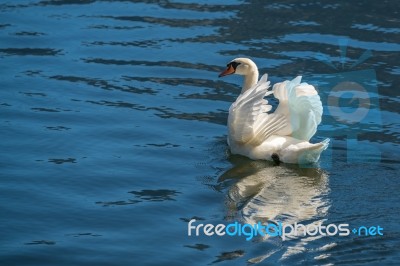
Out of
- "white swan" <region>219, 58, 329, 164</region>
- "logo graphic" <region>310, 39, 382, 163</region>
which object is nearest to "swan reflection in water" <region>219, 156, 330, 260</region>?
"white swan" <region>219, 58, 329, 164</region>

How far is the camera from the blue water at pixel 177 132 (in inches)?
357

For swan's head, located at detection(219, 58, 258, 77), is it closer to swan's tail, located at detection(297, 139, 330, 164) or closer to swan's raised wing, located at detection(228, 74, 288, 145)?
swan's raised wing, located at detection(228, 74, 288, 145)

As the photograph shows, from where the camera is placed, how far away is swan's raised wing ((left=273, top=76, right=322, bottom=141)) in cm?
1102

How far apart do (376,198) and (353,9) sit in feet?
21.9

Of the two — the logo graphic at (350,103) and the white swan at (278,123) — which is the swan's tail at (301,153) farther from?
the logo graphic at (350,103)

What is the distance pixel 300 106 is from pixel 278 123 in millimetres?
318

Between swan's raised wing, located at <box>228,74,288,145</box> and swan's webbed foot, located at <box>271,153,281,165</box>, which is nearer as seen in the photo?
swan's raised wing, located at <box>228,74,288,145</box>

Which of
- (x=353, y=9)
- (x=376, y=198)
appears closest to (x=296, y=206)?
(x=376, y=198)

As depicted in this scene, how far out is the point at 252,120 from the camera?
1113 centimetres

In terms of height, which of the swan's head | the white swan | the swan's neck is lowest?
the white swan

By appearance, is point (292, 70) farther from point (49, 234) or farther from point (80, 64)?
point (49, 234)

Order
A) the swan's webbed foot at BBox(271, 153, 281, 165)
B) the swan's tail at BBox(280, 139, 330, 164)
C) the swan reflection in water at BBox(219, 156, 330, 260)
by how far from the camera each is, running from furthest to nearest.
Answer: the swan's webbed foot at BBox(271, 153, 281, 165) < the swan's tail at BBox(280, 139, 330, 164) < the swan reflection in water at BBox(219, 156, 330, 260)

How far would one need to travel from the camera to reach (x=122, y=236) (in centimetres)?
921

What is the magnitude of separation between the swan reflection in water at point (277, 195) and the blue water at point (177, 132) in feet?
0.08
